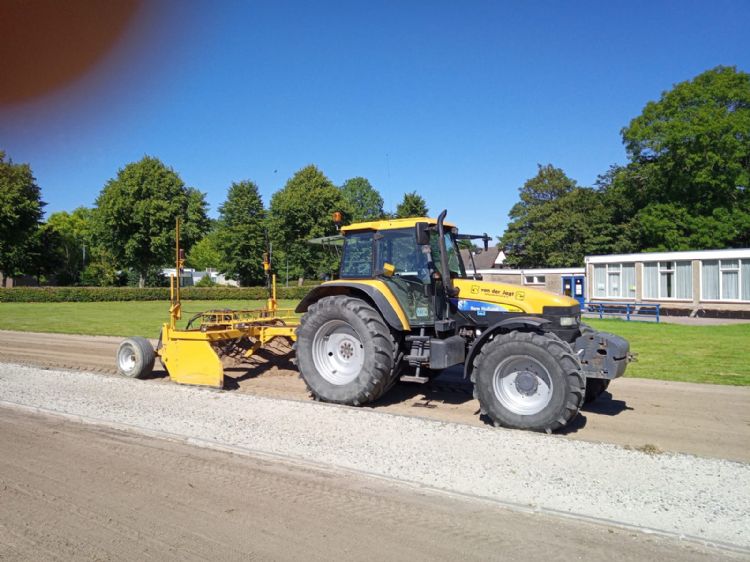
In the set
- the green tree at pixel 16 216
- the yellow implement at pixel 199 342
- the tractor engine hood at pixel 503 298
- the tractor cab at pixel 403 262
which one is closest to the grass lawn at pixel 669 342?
the yellow implement at pixel 199 342

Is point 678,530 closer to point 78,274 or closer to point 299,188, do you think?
point 299,188

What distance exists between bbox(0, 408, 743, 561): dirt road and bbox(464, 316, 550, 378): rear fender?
2.42 m

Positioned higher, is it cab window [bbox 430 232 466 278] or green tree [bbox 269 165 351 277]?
Answer: green tree [bbox 269 165 351 277]

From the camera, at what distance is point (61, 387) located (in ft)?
29.6

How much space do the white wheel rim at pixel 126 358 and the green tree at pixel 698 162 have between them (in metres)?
39.6

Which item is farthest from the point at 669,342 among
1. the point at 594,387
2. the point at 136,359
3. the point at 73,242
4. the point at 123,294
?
the point at 73,242

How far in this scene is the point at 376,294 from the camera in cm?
772

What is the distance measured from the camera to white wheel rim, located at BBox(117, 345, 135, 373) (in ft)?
A: 33.3

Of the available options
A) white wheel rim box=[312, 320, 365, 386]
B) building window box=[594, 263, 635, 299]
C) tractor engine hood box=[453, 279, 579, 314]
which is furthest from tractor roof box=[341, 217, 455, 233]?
building window box=[594, 263, 635, 299]

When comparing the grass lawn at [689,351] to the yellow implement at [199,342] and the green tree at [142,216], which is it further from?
the green tree at [142,216]

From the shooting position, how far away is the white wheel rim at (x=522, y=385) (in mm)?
6496

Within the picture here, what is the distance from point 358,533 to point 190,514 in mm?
1348

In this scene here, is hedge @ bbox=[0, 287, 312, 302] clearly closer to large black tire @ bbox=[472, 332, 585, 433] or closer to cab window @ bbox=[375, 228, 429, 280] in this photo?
cab window @ bbox=[375, 228, 429, 280]

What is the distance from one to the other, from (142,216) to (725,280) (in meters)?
47.5
